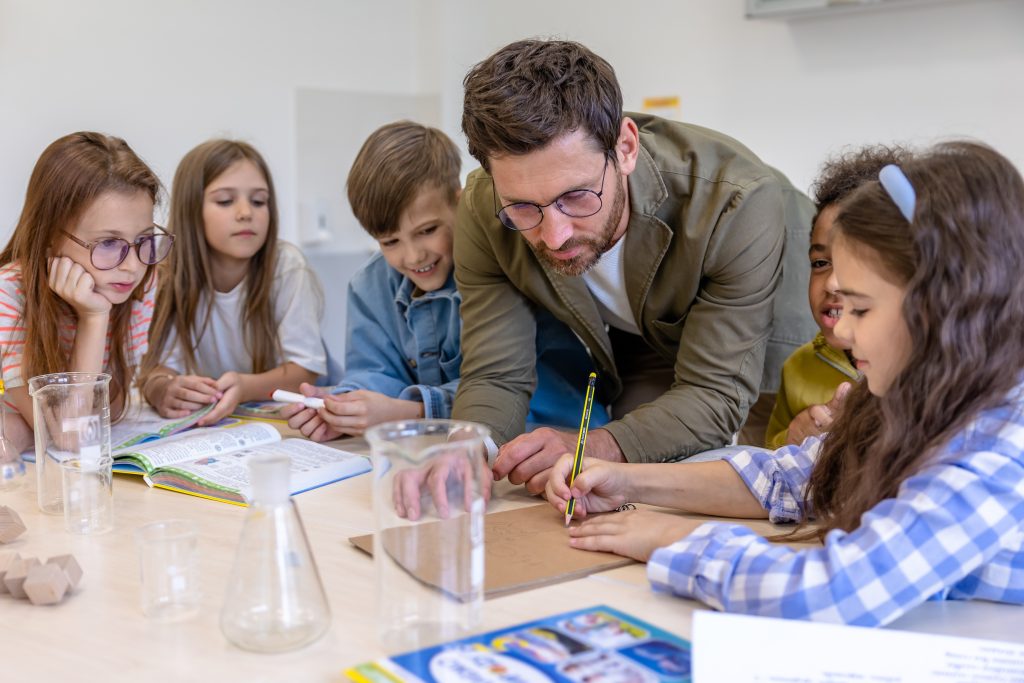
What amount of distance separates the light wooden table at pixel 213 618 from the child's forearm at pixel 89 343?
19.5 inches

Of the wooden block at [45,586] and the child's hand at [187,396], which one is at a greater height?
the wooden block at [45,586]

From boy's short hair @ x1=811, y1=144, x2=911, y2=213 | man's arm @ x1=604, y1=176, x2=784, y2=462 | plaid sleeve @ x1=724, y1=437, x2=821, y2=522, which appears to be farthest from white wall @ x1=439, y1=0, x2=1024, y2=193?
plaid sleeve @ x1=724, y1=437, x2=821, y2=522

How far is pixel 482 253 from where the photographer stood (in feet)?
5.69

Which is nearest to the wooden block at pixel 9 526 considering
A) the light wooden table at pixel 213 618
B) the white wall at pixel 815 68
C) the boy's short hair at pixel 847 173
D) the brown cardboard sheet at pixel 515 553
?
the light wooden table at pixel 213 618

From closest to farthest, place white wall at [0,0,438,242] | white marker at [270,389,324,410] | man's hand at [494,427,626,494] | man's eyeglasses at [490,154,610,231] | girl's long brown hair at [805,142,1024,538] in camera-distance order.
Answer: girl's long brown hair at [805,142,1024,538]
man's hand at [494,427,626,494]
man's eyeglasses at [490,154,610,231]
white marker at [270,389,324,410]
white wall at [0,0,438,242]

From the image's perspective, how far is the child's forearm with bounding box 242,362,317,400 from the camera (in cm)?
210

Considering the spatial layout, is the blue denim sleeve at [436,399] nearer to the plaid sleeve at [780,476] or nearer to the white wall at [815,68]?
the plaid sleeve at [780,476]

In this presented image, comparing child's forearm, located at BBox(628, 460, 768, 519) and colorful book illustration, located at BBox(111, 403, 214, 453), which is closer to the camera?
child's forearm, located at BBox(628, 460, 768, 519)

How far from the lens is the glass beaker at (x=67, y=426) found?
49.1 inches

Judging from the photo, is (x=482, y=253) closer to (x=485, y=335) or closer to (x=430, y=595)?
(x=485, y=335)

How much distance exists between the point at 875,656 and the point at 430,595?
383 millimetres

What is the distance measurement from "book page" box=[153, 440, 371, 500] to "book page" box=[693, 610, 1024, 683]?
2.36ft

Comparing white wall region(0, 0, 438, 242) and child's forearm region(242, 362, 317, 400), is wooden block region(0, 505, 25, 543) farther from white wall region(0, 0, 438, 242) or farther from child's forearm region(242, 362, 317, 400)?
white wall region(0, 0, 438, 242)

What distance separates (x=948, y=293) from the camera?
0.93 meters
